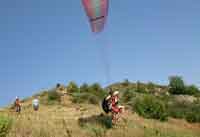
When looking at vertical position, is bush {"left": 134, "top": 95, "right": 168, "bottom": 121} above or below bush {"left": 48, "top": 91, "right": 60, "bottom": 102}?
below

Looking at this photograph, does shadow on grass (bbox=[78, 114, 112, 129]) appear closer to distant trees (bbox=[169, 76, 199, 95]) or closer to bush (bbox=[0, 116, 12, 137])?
bush (bbox=[0, 116, 12, 137])

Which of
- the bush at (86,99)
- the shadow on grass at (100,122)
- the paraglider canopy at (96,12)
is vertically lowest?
the shadow on grass at (100,122)

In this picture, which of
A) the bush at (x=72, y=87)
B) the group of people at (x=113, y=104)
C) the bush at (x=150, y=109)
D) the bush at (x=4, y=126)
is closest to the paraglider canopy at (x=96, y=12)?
the group of people at (x=113, y=104)

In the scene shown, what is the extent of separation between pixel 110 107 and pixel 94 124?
4.57 ft

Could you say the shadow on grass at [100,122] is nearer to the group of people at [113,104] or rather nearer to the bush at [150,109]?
the group of people at [113,104]

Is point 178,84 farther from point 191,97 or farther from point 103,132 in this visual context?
point 103,132

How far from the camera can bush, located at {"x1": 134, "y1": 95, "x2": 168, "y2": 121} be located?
2728cm

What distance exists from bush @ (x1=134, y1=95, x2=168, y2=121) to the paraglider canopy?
12230 mm

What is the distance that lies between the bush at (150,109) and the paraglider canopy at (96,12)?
40.1 ft

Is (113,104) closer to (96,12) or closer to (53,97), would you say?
(96,12)

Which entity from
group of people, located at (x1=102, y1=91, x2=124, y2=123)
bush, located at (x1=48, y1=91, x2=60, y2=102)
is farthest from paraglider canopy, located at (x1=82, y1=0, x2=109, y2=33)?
bush, located at (x1=48, y1=91, x2=60, y2=102)

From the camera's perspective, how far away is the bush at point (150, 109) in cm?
2728

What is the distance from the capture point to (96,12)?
16.5 metres

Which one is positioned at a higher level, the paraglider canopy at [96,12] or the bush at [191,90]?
the paraglider canopy at [96,12]
